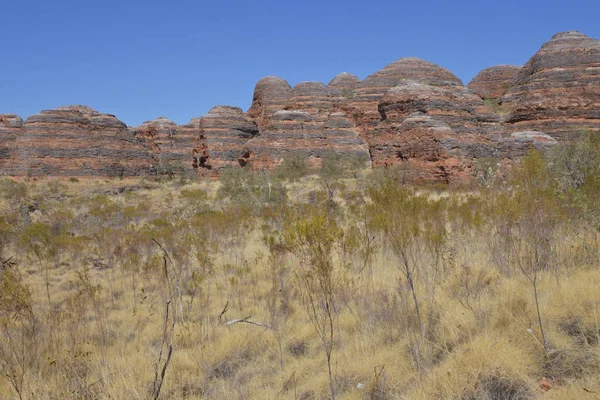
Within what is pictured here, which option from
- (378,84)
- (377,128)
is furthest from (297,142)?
(378,84)

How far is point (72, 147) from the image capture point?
35562 millimetres

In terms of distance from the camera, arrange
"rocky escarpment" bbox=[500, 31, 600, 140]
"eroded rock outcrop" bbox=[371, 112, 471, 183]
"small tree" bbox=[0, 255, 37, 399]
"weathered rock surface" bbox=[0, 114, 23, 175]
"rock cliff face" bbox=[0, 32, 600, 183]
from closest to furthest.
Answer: "small tree" bbox=[0, 255, 37, 399]
"eroded rock outcrop" bbox=[371, 112, 471, 183]
"rock cliff face" bbox=[0, 32, 600, 183]
"rocky escarpment" bbox=[500, 31, 600, 140]
"weathered rock surface" bbox=[0, 114, 23, 175]

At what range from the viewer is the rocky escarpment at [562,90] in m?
29.3

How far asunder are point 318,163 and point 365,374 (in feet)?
109

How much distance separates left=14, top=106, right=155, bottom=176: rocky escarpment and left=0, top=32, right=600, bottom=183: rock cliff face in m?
0.10

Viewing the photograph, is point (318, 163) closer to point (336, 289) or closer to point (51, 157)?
point (51, 157)

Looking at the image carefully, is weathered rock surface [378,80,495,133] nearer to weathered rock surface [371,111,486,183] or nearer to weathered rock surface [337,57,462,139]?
weathered rock surface [371,111,486,183]

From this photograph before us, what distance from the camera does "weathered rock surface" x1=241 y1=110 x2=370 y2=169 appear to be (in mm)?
34406

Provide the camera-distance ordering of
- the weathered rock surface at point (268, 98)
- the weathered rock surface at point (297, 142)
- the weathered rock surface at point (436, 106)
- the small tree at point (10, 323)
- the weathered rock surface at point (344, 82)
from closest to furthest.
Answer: the small tree at point (10, 323) < the weathered rock surface at point (436, 106) < the weathered rock surface at point (297, 142) < the weathered rock surface at point (344, 82) < the weathered rock surface at point (268, 98)

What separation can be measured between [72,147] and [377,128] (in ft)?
101

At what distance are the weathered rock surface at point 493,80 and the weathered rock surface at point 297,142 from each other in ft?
72.7

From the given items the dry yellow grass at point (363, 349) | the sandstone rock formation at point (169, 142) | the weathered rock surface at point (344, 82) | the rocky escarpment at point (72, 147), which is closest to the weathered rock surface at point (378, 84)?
the weathered rock surface at point (344, 82)

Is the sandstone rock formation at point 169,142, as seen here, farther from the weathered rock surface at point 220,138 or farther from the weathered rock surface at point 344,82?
the weathered rock surface at point 344,82

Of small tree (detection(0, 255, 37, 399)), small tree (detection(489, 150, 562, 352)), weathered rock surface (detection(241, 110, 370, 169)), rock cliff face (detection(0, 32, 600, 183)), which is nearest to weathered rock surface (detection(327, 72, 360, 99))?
rock cliff face (detection(0, 32, 600, 183))
